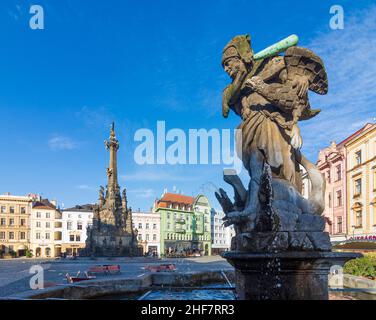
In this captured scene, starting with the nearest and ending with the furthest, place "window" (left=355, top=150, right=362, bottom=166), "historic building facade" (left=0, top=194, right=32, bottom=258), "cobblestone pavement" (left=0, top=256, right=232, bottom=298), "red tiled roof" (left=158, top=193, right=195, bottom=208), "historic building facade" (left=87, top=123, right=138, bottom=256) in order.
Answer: "cobblestone pavement" (left=0, top=256, right=232, bottom=298) < "window" (left=355, top=150, right=362, bottom=166) < "historic building facade" (left=87, top=123, right=138, bottom=256) < "historic building facade" (left=0, top=194, right=32, bottom=258) < "red tiled roof" (left=158, top=193, right=195, bottom=208)

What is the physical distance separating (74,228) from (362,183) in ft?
218

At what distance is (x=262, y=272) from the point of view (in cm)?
464

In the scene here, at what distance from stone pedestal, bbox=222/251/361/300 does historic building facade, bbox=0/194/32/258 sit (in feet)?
268

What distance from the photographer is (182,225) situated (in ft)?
306

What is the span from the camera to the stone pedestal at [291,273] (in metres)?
4.49

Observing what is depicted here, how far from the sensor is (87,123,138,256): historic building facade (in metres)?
51.3

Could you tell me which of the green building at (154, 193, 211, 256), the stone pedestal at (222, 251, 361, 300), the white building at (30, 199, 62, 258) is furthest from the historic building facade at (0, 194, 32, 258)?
the stone pedestal at (222, 251, 361, 300)

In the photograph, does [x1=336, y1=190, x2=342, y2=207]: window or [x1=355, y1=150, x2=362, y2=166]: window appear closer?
[x1=355, y1=150, x2=362, y2=166]: window

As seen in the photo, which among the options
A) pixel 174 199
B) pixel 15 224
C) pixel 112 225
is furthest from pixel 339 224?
pixel 15 224

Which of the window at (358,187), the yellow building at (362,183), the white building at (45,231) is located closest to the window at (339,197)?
the yellow building at (362,183)

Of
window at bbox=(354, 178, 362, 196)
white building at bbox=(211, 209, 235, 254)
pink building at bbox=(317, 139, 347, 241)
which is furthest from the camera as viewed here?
white building at bbox=(211, 209, 235, 254)

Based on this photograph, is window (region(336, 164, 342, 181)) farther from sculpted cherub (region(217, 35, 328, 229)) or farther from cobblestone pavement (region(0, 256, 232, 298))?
sculpted cherub (region(217, 35, 328, 229))

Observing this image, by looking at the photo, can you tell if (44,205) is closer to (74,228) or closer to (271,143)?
(74,228)

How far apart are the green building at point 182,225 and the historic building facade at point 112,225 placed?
34.8m
